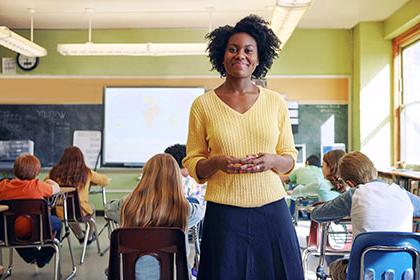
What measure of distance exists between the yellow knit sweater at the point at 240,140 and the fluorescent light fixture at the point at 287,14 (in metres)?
3.25

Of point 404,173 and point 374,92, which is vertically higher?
point 374,92

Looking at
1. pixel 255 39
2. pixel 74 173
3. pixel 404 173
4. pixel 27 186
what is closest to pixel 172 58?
pixel 74 173

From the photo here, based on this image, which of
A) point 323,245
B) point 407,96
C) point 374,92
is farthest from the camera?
point 374,92

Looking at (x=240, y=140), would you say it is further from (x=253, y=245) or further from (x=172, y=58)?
(x=172, y=58)

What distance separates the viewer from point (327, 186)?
3777 mm

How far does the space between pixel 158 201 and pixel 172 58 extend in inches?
221

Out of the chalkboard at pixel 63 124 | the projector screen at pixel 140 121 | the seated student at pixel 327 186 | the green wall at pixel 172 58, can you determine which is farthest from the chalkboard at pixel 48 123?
the seated student at pixel 327 186

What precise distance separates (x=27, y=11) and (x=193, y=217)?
16.9ft

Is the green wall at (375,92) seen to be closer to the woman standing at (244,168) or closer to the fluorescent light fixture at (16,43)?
the fluorescent light fixture at (16,43)

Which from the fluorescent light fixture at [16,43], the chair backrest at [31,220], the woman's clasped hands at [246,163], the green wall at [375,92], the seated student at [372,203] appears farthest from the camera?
the green wall at [375,92]

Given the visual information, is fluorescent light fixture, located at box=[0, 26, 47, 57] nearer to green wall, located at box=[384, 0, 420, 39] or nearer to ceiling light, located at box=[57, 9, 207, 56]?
ceiling light, located at box=[57, 9, 207, 56]

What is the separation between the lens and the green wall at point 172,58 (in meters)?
7.90

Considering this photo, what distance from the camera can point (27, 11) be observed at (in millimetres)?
6891

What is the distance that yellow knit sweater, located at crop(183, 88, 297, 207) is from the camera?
1.45 metres
